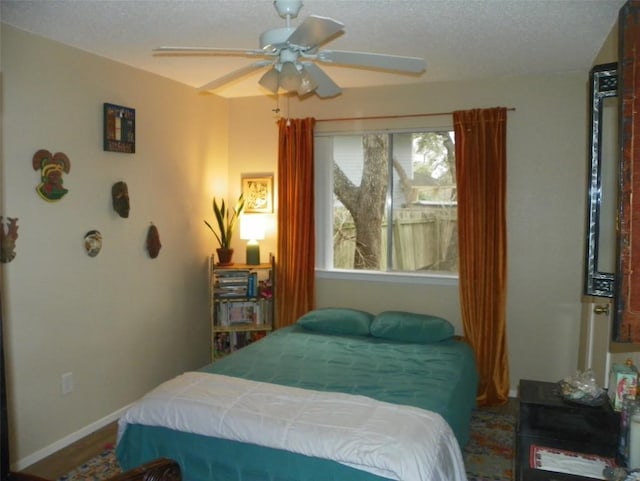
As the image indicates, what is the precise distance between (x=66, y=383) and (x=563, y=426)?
2.82 meters

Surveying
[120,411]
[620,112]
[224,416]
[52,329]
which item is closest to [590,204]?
[620,112]

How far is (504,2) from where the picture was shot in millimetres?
2346

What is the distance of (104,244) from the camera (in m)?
3.38

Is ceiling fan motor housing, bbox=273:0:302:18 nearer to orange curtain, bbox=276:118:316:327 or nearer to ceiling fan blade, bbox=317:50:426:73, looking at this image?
ceiling fan blade, bbox=317:50:426:73

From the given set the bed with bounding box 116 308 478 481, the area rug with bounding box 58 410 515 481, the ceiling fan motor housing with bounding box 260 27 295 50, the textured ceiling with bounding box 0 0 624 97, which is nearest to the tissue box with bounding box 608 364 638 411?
the bed with bounding box 116 308 478 481

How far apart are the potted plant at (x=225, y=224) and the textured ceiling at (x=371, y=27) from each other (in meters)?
1.32

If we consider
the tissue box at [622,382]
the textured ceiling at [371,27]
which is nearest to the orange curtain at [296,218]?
the textured ceiling at [371,27]

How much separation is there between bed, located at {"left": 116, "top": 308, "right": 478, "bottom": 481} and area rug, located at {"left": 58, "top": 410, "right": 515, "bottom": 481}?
241mm

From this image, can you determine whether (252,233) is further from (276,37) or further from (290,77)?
(276,37)

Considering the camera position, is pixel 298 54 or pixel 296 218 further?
pixel 296 218

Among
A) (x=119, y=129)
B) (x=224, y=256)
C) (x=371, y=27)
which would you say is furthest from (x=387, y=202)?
(x=119, y=129)

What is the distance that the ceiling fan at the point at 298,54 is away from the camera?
68.4 inches

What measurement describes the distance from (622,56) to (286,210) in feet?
10.7

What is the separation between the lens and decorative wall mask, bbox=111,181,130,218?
11.2 feet
